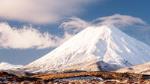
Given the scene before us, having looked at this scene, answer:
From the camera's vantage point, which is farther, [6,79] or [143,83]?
[6,79]

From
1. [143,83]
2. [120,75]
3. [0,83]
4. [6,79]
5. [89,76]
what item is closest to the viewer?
[143,83]

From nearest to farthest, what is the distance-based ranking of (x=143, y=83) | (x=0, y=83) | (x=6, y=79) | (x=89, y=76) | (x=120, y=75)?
(x=143, y=83)
(x=0, y=83)
(x=6, y=79)
(x=89, y=76)
(x=120, y=75)

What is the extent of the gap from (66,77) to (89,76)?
5210mm

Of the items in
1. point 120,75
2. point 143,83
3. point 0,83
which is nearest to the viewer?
point 143,83

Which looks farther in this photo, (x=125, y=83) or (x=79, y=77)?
(x=79, y=77)

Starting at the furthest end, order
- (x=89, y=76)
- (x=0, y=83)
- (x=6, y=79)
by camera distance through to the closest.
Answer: (x=89, y=76)
(x=6, y=79)
(x=0, y=83)

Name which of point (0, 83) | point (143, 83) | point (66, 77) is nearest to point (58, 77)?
point (66, 77)

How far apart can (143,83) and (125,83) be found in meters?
2.92

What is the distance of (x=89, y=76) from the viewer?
95625mm

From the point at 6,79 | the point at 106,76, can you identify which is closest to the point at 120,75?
the point at 106,76

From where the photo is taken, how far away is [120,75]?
10569 cm

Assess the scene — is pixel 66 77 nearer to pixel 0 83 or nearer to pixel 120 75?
pixel 120 75

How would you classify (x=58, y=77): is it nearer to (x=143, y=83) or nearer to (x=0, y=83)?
(x=0, y=83)

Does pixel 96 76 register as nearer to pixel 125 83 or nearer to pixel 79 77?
pixel 79 77
